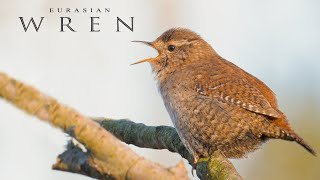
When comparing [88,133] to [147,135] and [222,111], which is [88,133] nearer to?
[147,135]

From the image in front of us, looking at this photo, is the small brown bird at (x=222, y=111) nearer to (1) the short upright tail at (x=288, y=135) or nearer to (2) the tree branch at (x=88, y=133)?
(1) the short upright tail at (x=288, y=135)

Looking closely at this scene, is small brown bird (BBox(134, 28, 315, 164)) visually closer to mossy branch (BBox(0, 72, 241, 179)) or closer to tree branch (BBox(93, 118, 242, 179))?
tree branch (BBox(93, 118, 242, 179))

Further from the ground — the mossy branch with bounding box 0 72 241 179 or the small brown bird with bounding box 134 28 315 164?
the mossy branch with bounding box 0 72 241 179

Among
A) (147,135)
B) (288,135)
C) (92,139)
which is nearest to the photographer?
(92,139)

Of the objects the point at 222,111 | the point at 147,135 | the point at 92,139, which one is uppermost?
the point at 92,139

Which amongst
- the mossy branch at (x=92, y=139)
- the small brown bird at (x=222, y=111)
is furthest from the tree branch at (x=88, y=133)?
the small brown bird at (x=222, y=111)

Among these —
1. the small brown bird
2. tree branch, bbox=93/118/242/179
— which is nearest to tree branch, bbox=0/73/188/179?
tree branch, bbox=93/118/242/179

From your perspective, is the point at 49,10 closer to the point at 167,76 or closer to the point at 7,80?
the point at 167,76

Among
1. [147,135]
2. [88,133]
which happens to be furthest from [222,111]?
[88,133]

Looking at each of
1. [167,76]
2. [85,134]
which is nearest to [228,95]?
[167,76]
